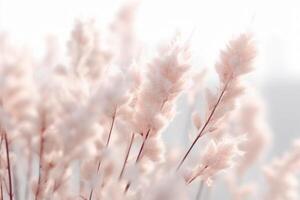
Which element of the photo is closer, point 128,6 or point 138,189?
point 138,189

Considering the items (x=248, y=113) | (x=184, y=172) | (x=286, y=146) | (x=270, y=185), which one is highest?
(x=286, y=146)

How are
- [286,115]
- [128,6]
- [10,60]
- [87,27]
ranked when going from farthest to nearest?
[286,115], [128,6], [87,27], [10,60]

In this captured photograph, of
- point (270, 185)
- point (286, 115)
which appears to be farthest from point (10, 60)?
point (286, 115)

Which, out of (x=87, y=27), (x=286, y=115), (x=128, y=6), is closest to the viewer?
(x=87, y=27)

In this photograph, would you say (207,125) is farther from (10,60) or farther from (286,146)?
(286,146)

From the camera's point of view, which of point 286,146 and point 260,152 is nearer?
point 260,152

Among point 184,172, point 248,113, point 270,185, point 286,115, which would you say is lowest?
point 184,172

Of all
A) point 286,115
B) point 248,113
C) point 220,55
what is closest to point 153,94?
point 220,55

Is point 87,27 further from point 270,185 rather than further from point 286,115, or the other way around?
point 286,115

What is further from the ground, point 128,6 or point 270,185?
point 128,6
